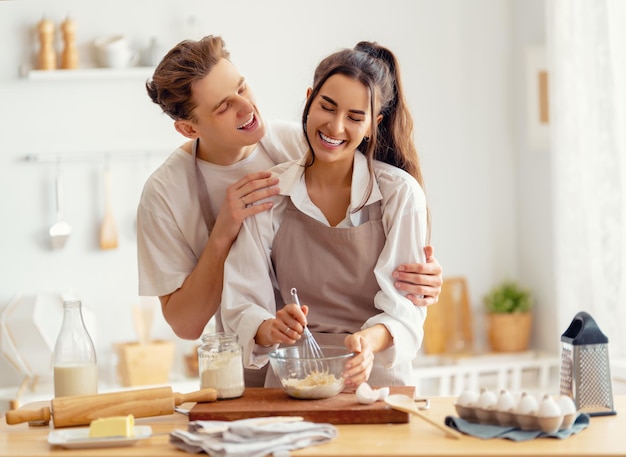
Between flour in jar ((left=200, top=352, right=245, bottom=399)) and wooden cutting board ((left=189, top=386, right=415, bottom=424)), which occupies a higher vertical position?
flour in jar ((left=200, top=352, right=245, bottom=399))

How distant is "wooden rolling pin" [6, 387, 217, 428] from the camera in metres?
1.81

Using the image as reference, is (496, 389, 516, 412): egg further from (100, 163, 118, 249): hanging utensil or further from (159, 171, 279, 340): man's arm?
(100, 163, 118, 249): hanging utensil

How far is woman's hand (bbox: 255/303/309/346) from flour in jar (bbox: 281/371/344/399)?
0.27 ft

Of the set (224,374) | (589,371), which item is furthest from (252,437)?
(589,371)

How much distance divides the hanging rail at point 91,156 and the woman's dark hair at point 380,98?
2.08 metres

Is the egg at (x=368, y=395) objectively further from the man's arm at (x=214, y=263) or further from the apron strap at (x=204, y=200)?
the apron strap at (x=204, y=200)

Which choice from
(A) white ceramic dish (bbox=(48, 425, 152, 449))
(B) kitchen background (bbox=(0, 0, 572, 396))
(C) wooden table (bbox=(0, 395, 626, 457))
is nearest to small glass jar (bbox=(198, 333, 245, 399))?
(C) wooden table (bbox=(0, 395, 626, 457))

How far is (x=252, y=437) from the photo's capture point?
5.34 feet

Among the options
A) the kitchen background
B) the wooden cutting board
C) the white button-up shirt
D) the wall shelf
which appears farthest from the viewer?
the kitchen background

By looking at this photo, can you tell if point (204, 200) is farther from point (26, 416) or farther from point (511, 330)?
point (511, 330)

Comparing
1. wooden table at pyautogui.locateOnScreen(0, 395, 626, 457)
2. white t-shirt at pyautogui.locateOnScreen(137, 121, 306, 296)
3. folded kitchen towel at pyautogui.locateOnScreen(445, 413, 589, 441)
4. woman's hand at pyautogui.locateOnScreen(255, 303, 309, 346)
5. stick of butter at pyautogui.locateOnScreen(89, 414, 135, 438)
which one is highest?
white t-shirt at pyautogui.locateOnScreen(137, 121, 306, 296)

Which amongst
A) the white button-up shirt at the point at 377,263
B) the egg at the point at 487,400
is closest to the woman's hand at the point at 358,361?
the white button-up shirt at the point at 377,263

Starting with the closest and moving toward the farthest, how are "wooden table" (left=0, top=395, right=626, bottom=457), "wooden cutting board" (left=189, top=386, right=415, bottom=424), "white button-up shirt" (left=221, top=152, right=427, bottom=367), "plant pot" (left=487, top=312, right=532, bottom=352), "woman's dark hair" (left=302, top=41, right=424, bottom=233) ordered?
1. "wooden table" (left=0, top=395, right=626, bottom=457)
2. "wooden cutting board" (left=189, top=386, right=415, bottom=424)
3. "white button-up shirt" (left=221, top=152, right=427, bottom=367)
4. "woman's dark hair" (left=302, top=41, right=424, bottom=233)
5. "plant pot" (left=487, top=312, right=532, bottom=352)

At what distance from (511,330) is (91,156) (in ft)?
6.64
